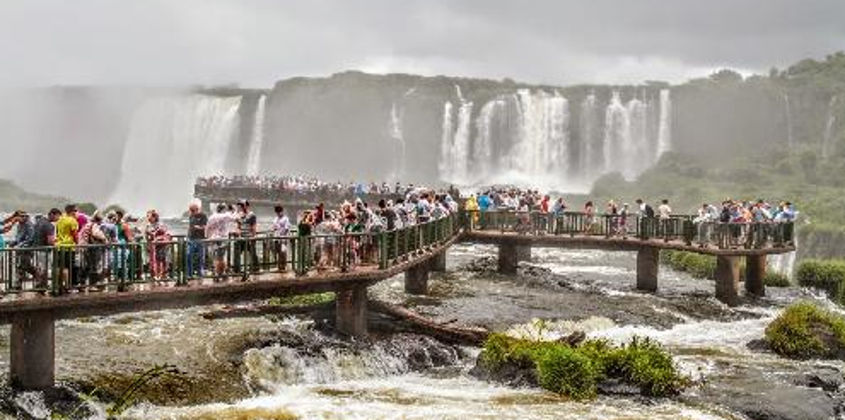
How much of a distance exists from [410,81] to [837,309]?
77600 mm

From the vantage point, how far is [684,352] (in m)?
21.8

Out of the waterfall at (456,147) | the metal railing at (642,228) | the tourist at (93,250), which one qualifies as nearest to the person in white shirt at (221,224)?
the tourist at (93,250)

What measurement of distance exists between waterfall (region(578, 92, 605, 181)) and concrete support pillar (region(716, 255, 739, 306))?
188 feet

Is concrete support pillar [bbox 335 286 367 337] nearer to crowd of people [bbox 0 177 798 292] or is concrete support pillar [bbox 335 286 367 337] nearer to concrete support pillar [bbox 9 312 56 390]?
crowd of people [bbox 0 177 798 292]

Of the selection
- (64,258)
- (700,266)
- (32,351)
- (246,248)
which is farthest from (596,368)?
→ (700,266)

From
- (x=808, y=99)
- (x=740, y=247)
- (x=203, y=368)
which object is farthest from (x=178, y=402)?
(x=808, y=99)

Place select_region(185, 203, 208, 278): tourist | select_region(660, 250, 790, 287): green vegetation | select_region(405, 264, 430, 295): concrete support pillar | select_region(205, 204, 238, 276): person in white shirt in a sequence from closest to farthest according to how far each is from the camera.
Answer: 1. select_region(185, 203, 208, 278): tourist
2. select_region(205, 204, 238, 276): person in white shirt
3. select_region(405, 264, 430, 295): concrete support pillar
4. select_region(660, 250, 790, 287): green vegetation

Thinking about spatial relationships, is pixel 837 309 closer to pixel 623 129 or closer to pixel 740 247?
pixel 740 247

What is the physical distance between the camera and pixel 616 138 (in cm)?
8944

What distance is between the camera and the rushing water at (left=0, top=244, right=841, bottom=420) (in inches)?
636

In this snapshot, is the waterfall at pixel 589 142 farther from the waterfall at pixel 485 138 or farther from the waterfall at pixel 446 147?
the waterfall at pixel 446 147

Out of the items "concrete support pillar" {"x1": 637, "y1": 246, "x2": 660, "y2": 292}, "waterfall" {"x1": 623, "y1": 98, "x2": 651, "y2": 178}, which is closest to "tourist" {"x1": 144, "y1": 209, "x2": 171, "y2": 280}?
"concrete support pillar" {"x1": 637, "y1": 246, "x2": 660, "y2": 292}

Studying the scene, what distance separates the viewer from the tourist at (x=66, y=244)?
50.2ft

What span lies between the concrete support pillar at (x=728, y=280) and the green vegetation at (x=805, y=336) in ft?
26.7
